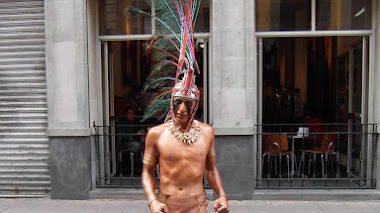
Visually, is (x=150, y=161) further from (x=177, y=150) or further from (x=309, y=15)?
(x=309, y=15)

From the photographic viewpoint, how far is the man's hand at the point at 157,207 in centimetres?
257

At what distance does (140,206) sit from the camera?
19.2ft

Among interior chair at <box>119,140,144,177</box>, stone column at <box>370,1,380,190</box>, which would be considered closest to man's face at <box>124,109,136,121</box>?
interior chair at <box>119,140,144,177</box>

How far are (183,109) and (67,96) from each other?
4133 millimetres

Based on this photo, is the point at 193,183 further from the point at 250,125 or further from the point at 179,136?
the point at 250,125

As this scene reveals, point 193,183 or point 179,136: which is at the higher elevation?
point 179,136

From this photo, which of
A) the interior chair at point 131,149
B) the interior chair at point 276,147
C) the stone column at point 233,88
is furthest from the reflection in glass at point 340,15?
the interior chair at point 131,149

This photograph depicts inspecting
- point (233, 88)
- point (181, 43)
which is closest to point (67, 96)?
point (233, 88)

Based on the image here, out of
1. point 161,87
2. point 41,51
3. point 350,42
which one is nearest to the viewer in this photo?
point 161,87

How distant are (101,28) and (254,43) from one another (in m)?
3.29

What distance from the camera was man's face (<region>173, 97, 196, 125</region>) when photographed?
273cm

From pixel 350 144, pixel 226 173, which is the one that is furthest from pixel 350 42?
pixel 226 173

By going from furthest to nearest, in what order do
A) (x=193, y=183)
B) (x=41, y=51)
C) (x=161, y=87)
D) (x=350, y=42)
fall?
(x=350, y=42) → (x=41, y=51) → (x=161, y=87) → (x=193, y=183)

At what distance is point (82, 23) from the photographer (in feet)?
20.0
